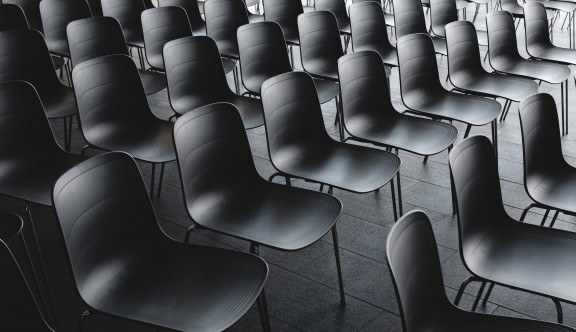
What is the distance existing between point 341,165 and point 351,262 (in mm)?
540

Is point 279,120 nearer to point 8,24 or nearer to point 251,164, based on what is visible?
point 251,164

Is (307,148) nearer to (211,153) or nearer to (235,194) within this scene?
(235,194)

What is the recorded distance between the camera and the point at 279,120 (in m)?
3.65

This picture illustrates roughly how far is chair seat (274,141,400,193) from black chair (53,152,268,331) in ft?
3.04

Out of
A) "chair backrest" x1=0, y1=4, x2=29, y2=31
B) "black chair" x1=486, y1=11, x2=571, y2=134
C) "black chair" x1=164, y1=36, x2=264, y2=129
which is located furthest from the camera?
"chair backrest" x1=0, y1=4, x2=29, y2=31

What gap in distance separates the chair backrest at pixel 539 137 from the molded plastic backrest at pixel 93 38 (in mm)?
3136

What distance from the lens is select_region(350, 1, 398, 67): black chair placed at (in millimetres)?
5613

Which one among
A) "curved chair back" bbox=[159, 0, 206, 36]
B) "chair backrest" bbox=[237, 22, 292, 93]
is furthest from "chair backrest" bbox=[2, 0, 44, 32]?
"chair backrest" bbox=[237, 22, 292, 93]

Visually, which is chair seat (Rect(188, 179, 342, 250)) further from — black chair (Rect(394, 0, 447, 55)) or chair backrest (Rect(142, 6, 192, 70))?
black chair (Rect(394, 0, 447, 55))

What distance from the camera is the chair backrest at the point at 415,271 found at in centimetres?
207

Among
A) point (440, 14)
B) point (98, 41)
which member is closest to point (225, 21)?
point (98, 41)

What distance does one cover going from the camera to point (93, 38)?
507 cm

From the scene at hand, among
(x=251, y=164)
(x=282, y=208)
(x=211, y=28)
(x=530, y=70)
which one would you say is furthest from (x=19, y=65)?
(x=530, y=70)

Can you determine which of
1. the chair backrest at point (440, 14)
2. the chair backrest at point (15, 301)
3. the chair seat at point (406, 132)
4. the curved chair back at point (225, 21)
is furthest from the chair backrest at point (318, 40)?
the chair backrest at point (15, 301)
